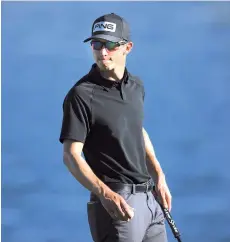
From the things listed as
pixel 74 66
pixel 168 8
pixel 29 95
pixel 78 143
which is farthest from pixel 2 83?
pixel 78 143

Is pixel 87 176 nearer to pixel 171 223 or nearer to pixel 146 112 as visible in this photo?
pixel 171 223

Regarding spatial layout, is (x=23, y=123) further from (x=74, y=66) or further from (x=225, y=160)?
(x=225, y=160)

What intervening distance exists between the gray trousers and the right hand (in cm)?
8

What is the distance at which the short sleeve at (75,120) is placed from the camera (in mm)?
2416

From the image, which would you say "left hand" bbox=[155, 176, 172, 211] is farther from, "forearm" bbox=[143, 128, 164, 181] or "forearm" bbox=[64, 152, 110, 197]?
"forearm" bbox=[64, 152, 110, 197]

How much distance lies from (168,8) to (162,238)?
6.13ft

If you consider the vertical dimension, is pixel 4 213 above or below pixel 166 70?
below

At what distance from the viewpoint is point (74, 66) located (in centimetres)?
411

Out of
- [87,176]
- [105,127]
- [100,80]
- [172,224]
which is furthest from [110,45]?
[172,224]

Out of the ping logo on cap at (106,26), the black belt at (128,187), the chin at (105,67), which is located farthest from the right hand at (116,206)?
the ping logo on cap at (106,26)

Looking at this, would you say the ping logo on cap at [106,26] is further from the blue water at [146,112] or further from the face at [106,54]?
the blue water at [146,112]

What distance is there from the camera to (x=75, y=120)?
243 cm

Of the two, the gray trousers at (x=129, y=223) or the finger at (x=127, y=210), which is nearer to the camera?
the finger at (x=127, y=210)

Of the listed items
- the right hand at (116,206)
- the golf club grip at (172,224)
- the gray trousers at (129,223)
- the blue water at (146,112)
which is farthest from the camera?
the blue water at (146,112)
